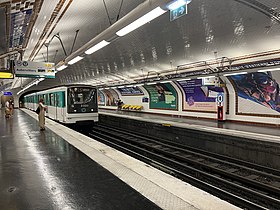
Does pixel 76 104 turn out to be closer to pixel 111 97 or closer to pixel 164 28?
pixel 164 28

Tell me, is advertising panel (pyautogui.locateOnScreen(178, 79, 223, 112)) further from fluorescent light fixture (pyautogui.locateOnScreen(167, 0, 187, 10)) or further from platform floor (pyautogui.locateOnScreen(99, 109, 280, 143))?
fluorescent light fixture (pyautogui.locateOnScreen(167, 0, 187, 10))

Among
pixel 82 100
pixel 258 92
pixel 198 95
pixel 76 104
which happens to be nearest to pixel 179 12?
pixel 258 92

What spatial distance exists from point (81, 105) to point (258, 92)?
9.22 m

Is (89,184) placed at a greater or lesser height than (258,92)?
lesser

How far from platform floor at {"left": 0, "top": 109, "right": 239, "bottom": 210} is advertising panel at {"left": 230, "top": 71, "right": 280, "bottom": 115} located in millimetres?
8700

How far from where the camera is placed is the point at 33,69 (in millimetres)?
10578

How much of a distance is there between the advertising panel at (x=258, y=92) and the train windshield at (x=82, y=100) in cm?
776

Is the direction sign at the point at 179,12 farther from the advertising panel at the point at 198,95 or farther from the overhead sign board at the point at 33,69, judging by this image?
the advertising panel at the point at 198,95

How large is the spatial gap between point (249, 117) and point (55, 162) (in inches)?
423

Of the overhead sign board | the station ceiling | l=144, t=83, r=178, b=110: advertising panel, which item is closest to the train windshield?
the overhead sign board

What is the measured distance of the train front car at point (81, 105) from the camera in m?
12.4

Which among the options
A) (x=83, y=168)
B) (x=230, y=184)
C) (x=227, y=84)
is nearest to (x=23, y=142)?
(x=83, y=168)

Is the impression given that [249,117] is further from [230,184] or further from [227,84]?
[230,184]

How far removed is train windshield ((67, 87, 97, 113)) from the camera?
12477 millimetres
